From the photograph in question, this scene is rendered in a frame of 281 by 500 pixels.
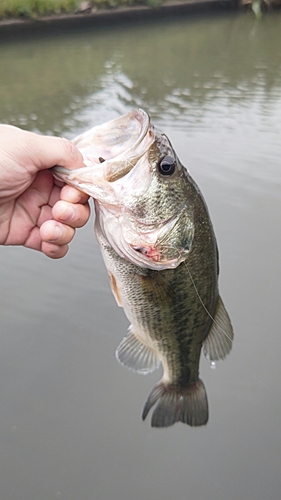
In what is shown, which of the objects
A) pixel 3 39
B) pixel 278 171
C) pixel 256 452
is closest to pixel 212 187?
pixel 278 171

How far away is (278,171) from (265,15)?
641 inches

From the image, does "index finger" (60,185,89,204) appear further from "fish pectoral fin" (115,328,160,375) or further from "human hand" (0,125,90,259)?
"fish pectoral fin" (115,328,160,375)

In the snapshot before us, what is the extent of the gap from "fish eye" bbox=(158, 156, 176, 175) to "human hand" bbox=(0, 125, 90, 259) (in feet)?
0.99

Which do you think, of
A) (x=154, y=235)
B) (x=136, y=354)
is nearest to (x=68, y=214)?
(x=154, y=235)

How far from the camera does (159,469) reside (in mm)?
2340

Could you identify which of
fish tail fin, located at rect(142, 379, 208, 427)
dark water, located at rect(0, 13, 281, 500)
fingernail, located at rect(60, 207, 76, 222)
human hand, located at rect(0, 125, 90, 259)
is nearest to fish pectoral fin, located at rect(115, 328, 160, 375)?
fish tail fin, located at rect(142, 379, 208, 427)

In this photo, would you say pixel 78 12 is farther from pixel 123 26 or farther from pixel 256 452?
pixel 256 452

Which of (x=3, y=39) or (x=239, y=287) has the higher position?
(x=3, y=39)

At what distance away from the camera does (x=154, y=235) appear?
4.58 ft

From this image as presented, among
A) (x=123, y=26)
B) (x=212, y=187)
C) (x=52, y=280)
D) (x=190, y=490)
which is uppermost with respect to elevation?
(x=123, y=26)

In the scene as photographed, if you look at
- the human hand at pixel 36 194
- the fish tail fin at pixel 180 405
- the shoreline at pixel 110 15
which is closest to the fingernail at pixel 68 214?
the human hand at pixel 36 194

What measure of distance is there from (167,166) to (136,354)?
915mm

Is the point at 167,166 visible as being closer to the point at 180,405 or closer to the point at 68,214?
the point at 68,214

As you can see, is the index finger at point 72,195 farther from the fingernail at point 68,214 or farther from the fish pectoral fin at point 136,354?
the fish pectoral fin at point 136,354
